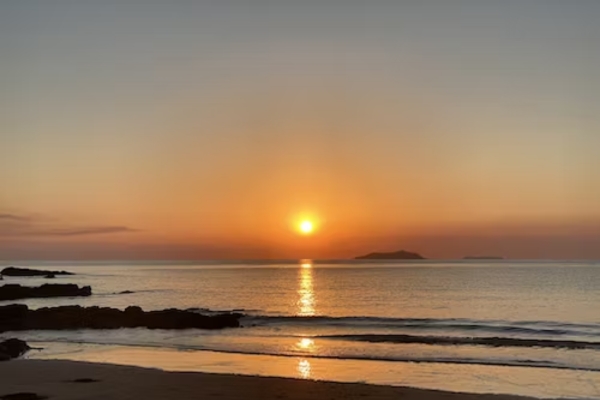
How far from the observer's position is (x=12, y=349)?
2680 cm

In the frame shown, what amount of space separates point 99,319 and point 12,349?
644 inches

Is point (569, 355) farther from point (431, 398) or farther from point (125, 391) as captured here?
point (125, 391)

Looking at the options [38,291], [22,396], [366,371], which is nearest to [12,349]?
[22,396]

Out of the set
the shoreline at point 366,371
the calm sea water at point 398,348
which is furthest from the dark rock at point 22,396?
the calm sea water at point 398,348

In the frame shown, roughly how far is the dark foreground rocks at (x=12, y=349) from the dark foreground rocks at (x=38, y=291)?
48392mm

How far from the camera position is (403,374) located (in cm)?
2405

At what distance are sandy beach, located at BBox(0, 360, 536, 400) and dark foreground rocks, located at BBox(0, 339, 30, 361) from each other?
3344 mm

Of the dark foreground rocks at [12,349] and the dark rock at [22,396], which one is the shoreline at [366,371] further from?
the dark rock at [22,396]

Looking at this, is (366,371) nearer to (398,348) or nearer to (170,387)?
(170,387)

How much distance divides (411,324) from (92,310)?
22.3 metres

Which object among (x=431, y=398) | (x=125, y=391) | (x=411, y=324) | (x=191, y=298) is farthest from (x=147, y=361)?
(x=191, y=298)

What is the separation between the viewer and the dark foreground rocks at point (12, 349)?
83.9 feet

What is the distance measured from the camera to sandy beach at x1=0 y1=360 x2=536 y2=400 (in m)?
18.2

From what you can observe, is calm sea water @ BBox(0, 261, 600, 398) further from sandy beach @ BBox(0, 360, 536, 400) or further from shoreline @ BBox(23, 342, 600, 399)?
sandy beach @ BBox(0, 360, 536, 400)
